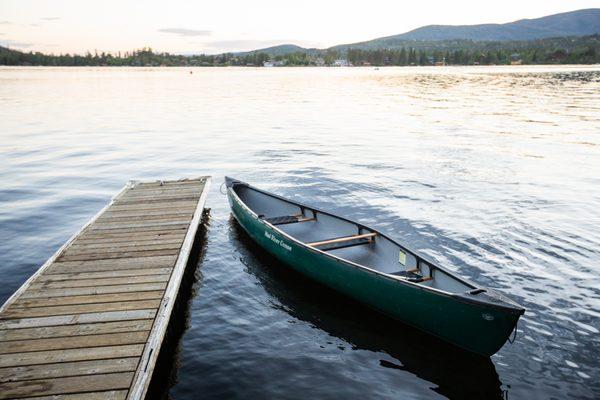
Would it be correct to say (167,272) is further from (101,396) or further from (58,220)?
(58,220)

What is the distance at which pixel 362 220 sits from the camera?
17.5m

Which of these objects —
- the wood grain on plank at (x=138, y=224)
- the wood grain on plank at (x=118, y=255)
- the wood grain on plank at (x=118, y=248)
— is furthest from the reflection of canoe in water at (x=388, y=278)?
the wood grain on plank at (x=118, y=255)

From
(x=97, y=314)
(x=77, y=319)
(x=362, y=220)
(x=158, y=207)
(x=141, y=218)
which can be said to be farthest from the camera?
(x=362, y=220)

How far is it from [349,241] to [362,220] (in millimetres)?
5237

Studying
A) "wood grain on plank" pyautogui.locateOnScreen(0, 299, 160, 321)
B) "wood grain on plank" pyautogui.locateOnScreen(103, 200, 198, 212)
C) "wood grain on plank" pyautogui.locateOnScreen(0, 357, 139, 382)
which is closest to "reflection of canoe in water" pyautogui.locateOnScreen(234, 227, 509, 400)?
"wood grain on plank" pyautogui.locateOnScreen(0, 299, 160, 321)

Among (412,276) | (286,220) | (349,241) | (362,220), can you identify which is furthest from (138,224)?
(412,276)

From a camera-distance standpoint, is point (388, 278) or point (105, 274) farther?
point (105, 274)

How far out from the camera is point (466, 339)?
8.79m

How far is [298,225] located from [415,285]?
6101 mm

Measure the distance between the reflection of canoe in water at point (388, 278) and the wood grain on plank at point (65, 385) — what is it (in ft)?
18.1

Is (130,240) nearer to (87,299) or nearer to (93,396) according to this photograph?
(87,299)

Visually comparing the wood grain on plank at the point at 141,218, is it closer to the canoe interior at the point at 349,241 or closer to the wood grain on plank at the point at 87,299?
the canoe interior at the point at 349,241

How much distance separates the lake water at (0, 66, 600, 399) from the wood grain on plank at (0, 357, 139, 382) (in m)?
1.59

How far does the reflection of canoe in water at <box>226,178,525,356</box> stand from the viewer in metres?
8.34
